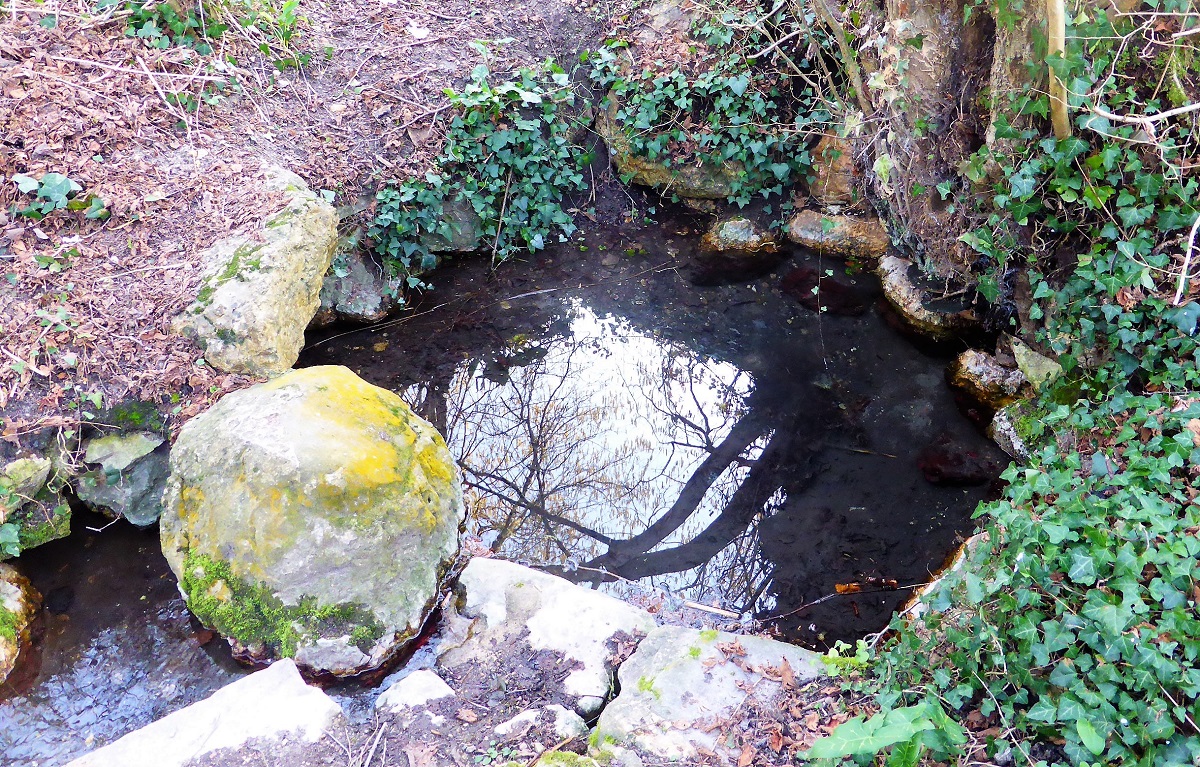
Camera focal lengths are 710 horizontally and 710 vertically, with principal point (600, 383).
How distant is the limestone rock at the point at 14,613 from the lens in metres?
3.39

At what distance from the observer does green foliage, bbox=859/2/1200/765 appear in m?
2.21

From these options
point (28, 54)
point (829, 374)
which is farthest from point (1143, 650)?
point (28, 54)

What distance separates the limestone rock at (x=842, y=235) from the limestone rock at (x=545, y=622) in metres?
4.04

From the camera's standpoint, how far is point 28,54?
4926 mm

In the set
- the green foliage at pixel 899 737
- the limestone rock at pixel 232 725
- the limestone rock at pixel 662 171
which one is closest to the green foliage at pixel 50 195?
the limestone rock at pixel 232 725

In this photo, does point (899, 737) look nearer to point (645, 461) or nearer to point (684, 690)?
point (684, 690)

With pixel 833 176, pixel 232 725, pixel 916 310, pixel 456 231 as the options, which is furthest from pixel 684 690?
pixel 833 176

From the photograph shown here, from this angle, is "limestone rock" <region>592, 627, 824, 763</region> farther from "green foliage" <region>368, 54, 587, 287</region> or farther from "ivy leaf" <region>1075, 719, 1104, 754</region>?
"green foliage" <region>368, 54, 587, 287</region>

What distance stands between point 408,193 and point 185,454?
2957 mm

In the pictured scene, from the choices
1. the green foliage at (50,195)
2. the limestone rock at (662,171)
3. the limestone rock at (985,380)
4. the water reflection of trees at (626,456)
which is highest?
the green foliage at (50,195)

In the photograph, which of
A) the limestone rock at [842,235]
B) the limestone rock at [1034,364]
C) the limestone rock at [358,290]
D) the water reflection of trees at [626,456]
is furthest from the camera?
the limestone rock at [842,235]

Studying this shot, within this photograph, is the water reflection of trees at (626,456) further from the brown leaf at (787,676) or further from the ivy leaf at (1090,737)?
the ivy leaf at (1090,737)

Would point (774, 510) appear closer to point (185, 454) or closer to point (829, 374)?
point (829, 374)

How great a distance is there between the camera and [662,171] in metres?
6.70
